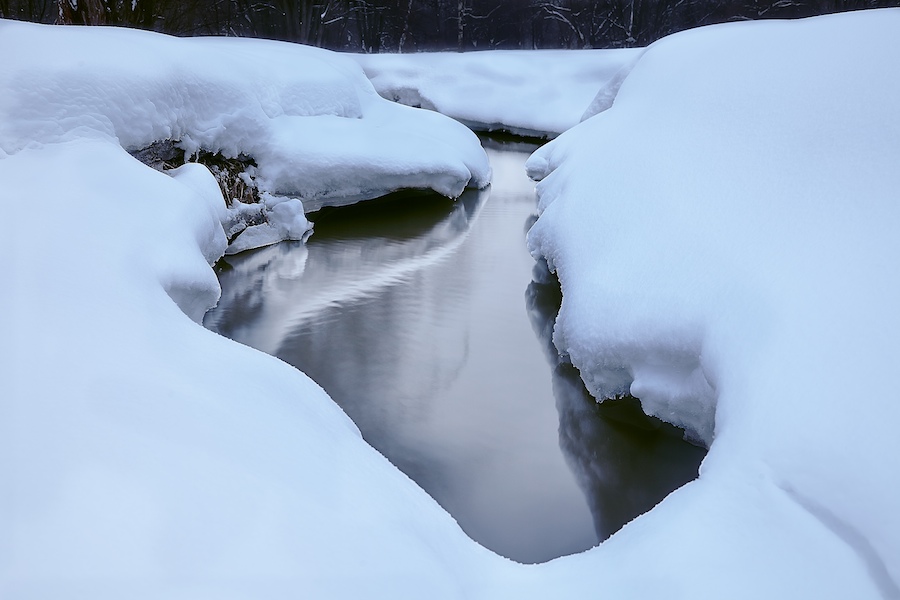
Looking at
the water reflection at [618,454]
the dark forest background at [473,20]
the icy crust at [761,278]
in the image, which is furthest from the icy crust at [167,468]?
the dark forest background at [473,20]

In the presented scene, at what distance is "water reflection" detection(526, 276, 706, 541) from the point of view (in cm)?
212

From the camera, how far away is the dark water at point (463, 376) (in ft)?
6.96

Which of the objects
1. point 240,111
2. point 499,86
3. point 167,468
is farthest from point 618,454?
point 499,86

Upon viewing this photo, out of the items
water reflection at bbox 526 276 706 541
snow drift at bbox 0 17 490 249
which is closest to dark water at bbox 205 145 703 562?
water reflection at bbox 526 276 706 541

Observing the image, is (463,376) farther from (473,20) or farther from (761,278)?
(473,20)

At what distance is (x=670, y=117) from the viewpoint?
3.04 m

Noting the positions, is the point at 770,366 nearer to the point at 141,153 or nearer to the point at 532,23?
the point at 141,153

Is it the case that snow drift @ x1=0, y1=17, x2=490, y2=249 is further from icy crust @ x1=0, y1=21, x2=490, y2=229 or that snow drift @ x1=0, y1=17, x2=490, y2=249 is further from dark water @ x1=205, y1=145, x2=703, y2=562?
dark water @ x1=205, y1=145, x2=703, y2=562

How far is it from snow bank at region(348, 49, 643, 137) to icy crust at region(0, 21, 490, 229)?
12.1 feet

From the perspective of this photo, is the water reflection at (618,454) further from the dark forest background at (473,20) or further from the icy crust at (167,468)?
the dark forest background at (473,20)

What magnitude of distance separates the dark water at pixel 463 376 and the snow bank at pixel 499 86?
5.33 m

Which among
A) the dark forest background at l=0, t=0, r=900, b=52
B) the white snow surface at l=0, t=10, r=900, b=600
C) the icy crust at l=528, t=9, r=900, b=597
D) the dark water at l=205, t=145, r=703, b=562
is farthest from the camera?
the dark forest background at l=0, t=0, r=900, b=52

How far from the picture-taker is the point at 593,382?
238 cm

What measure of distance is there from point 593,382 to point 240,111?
308 cm
